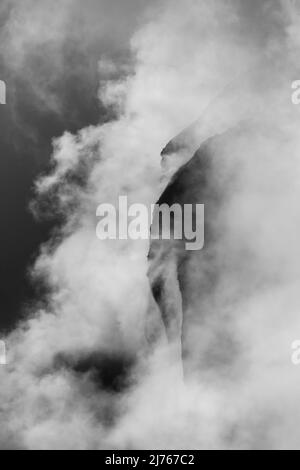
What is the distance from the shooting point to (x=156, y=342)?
164 ft

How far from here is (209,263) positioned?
45.0 m

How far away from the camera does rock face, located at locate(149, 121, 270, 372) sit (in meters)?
42.1

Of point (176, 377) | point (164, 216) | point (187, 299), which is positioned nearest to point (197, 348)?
point (187, 299)

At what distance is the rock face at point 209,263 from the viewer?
42.1 m

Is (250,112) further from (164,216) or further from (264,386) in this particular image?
(264,386)

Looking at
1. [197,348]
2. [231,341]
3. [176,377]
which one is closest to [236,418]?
[176,377]

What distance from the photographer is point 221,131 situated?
5212 cm

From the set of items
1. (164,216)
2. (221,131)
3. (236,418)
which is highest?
(221,131)
